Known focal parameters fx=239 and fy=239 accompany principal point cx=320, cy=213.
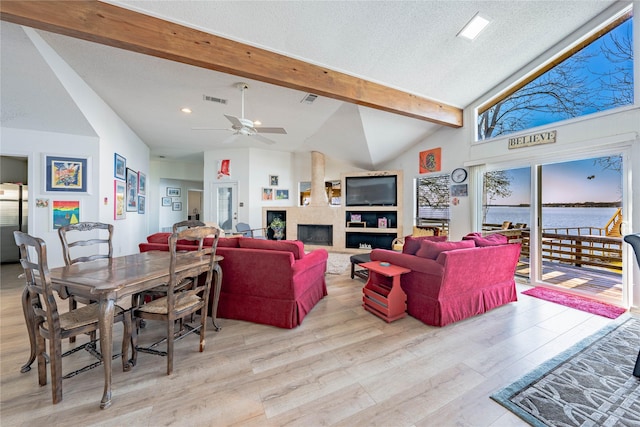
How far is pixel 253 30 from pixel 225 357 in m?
3.21

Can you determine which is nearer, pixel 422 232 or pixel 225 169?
pixel 422 232

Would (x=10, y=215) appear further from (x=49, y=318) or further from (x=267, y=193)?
(x=49, y=318)

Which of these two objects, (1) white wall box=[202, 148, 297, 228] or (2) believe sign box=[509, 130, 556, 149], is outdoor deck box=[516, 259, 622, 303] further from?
Result: (1) white wall box=[202, 148, 297, 228]

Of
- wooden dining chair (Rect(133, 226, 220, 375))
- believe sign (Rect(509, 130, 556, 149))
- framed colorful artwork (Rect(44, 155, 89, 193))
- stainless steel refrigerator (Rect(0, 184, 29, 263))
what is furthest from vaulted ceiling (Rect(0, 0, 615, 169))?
stainless steel refrigerator (Rect(0, 184, 29, 263))

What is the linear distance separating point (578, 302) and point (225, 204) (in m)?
7.53

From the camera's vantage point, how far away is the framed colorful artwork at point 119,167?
184 inches

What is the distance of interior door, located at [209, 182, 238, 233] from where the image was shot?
23.1ft

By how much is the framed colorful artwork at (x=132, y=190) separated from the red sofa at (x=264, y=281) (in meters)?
4.00

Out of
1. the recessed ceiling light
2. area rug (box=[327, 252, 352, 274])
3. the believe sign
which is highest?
the recessed ceiling light

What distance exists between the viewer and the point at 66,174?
3.89 metres

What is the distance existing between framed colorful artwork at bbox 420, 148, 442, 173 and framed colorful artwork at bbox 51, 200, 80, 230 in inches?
262

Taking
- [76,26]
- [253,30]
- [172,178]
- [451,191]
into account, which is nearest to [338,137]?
[451,191]

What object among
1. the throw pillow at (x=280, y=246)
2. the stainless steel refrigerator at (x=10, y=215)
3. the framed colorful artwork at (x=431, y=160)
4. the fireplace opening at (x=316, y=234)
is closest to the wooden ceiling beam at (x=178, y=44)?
the throw pillow at (x=280, y=246)

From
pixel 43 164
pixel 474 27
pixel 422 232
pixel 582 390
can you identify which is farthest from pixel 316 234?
pixel 582 390
